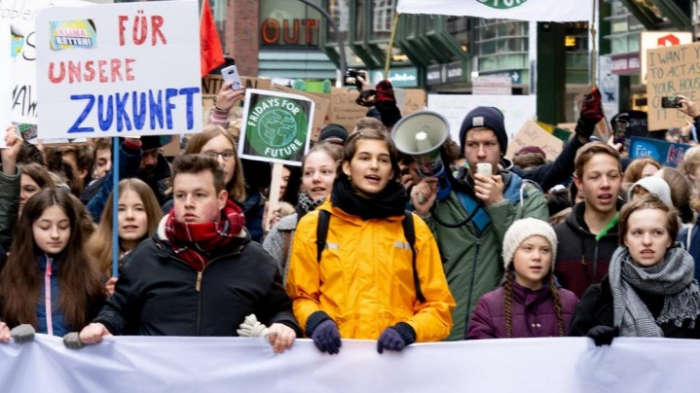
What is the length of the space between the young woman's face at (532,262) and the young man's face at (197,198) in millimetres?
1175

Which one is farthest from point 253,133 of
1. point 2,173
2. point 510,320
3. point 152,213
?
point 510,320

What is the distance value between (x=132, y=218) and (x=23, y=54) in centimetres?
301

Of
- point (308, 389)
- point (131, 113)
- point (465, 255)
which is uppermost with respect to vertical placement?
point (131, 113)

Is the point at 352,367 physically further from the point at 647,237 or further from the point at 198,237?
the point at 647,237

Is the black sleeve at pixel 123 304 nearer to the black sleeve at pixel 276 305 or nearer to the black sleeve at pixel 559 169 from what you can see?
the black sleeve at pixel 276 305

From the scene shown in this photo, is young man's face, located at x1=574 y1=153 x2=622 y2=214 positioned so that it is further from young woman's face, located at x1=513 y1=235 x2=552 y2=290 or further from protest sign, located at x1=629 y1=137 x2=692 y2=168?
protest sign, located at x1=629 y1=137 x2=692 y2=168

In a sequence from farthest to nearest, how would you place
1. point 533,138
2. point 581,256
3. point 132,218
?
point 533,138 → point 132,218 → point 581,256

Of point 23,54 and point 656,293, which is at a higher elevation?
point 23,54

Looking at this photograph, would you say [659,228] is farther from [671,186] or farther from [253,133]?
[253,133]

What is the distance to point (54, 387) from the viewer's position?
537 centimetres

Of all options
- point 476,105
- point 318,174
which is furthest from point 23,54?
point 476,105

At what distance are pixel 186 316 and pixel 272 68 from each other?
162ft

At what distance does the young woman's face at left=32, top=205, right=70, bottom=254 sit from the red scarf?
0.65m

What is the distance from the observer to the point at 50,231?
19.0 ft
